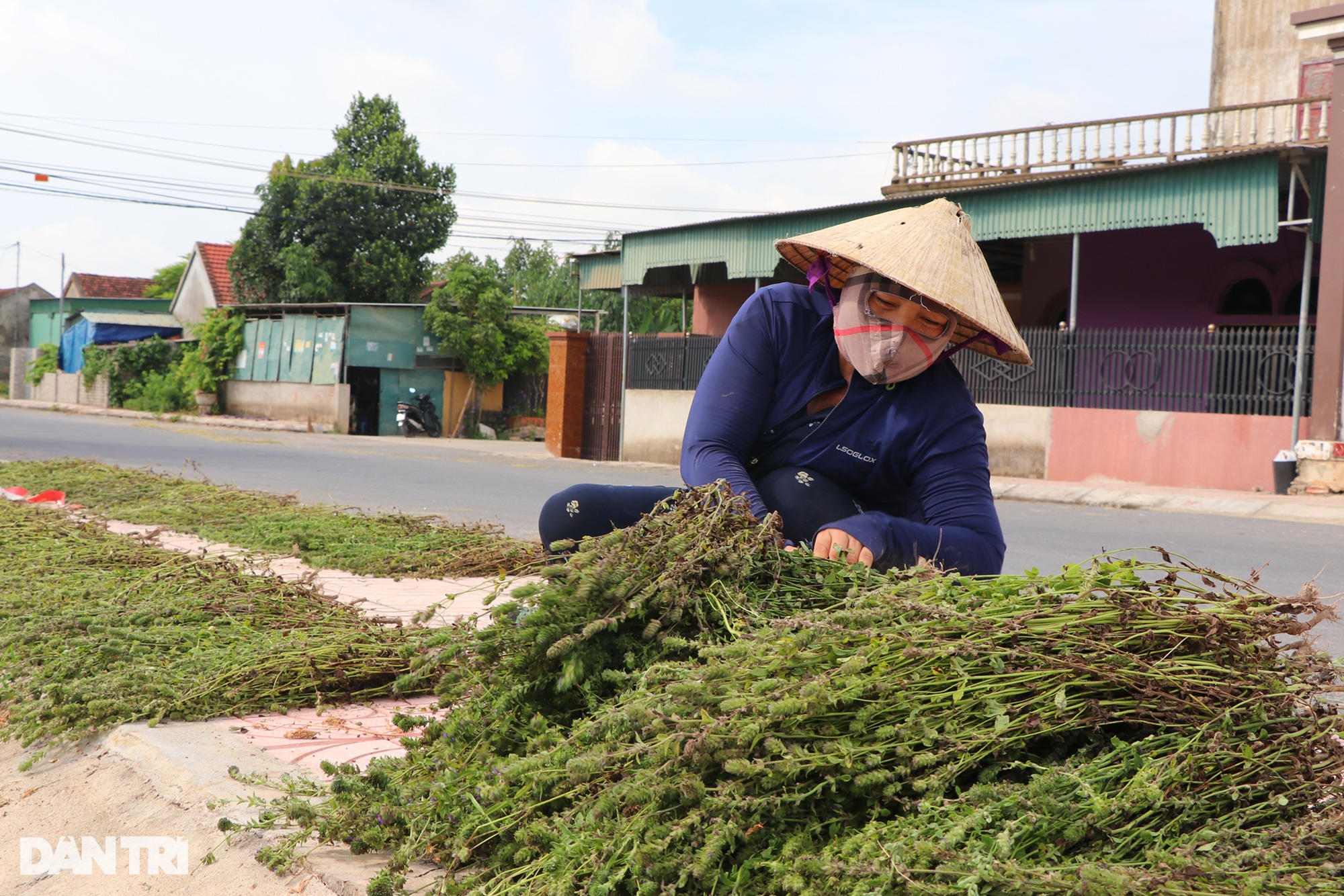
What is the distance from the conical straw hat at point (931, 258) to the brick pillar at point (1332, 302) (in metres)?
11.3

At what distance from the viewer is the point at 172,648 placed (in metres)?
3.17

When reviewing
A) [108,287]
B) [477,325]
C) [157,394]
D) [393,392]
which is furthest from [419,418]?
[108,287]

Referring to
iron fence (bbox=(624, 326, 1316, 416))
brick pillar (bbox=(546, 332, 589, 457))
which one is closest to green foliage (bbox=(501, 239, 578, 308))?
brick pillar (bbox=(546, 332, 589, 457))

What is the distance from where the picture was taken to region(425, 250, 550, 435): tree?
949 inches

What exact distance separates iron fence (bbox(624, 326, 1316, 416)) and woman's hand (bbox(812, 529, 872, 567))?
10.7 meters

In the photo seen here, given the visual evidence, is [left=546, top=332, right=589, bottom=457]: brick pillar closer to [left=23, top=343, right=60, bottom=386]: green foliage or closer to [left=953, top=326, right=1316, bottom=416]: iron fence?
[left=953, top=326, right=1316, bottom=416]: iron fence

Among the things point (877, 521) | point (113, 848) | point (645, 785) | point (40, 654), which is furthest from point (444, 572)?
point (645, 785)

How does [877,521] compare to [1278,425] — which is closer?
[877,521]

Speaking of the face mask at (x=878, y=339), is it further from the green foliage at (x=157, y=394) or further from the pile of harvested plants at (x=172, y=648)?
the green foliage at (x=157, y=394)

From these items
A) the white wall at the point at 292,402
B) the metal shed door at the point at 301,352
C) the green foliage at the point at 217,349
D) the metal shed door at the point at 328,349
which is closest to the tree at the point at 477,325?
the metal shed door at the point at 328,349

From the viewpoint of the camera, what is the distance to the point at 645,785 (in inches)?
61.9

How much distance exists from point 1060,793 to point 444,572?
397 centimetres

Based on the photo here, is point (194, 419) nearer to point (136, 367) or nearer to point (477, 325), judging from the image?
point (136, 367)

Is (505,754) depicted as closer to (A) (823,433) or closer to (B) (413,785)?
(B) (413,785)
